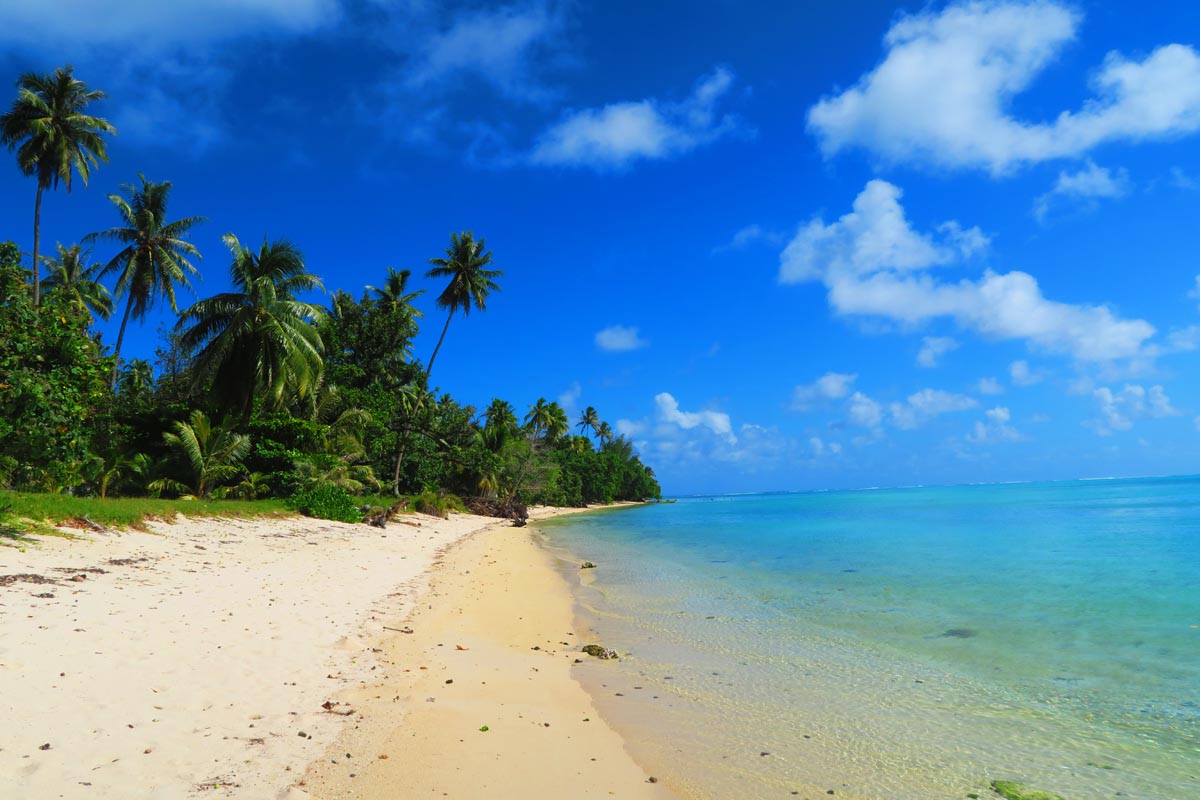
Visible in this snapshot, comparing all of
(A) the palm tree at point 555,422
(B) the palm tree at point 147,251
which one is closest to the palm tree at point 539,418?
(A) the palm tree at point 555,422

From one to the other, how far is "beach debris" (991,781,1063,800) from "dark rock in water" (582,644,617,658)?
179 inches

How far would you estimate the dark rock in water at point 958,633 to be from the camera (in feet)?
32.6

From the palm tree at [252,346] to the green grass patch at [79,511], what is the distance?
26.9 feet

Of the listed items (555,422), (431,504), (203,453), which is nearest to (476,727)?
(203,453)

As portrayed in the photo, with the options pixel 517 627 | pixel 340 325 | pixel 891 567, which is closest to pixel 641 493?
pixel 340 325

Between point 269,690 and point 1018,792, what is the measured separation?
6.07 metres

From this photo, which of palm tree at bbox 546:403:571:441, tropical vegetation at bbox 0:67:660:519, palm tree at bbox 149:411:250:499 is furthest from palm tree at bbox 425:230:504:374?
palm tree at bbox 546:403:571:441

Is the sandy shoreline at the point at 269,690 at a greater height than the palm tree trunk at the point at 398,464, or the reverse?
the palm tree trunk at the point at 398,464

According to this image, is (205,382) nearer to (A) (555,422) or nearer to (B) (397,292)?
(B) (397,292)

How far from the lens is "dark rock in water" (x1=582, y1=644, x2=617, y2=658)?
835cm

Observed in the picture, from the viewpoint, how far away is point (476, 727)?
5.34 meters

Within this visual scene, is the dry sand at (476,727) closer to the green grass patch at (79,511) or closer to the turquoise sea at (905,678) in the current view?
the turquoise sea at (905,678)

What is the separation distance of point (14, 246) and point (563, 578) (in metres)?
12.7

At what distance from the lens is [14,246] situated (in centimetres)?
1078
